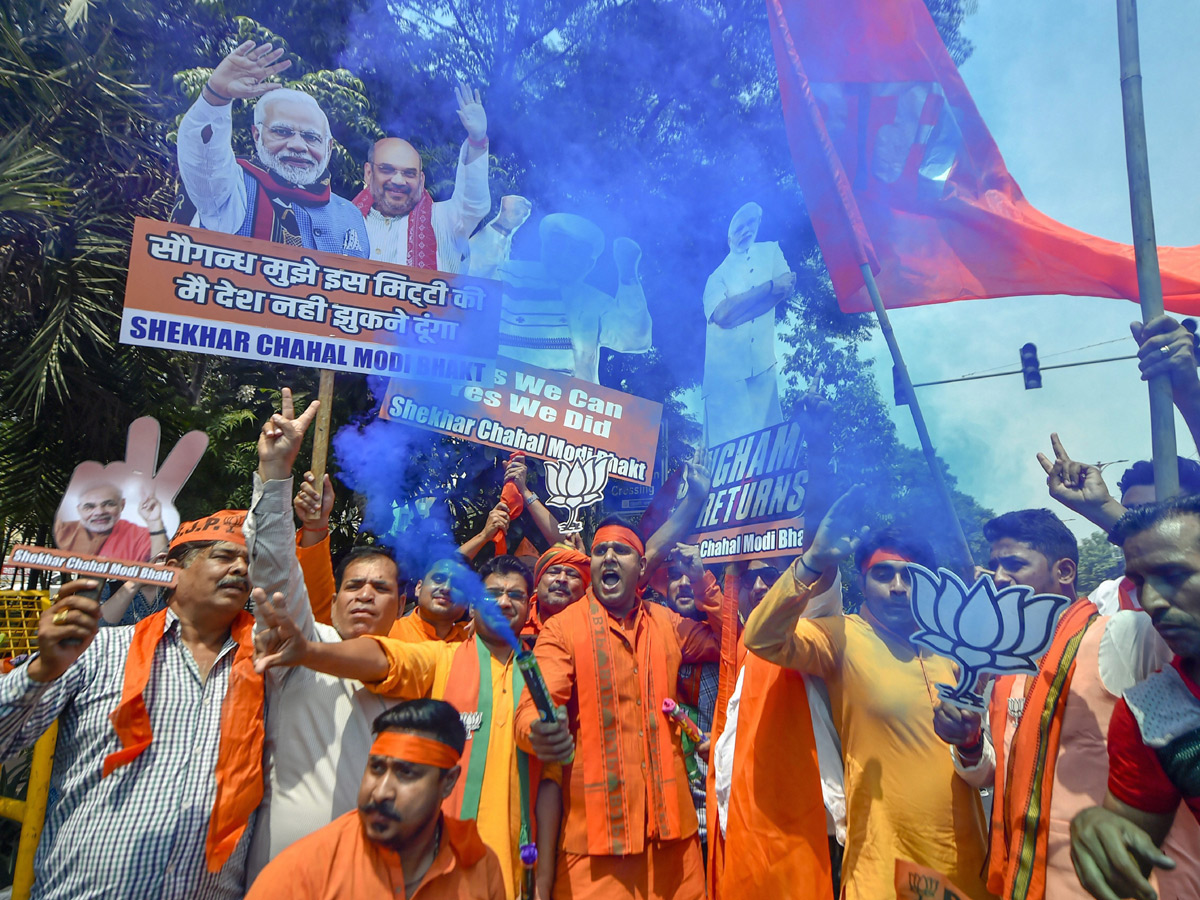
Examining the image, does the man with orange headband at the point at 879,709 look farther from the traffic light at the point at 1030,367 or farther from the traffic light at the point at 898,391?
the traffic light at the point at 1030,367

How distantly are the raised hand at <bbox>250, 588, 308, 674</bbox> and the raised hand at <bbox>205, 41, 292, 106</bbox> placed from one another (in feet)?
11.9

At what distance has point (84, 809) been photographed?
2092 mm

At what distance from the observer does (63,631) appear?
1.96 meters

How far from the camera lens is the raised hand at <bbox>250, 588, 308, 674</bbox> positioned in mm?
2143

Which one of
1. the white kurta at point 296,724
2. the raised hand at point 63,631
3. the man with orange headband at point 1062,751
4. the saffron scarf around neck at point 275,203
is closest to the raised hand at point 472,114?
the saffron scarf around neck at point 275,203

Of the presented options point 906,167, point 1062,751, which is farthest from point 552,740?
point 906,167

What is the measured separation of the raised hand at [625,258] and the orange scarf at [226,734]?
444 centimetres

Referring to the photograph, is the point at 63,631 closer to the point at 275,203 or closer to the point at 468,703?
the point at 468,703

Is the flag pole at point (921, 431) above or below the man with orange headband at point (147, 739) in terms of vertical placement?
above

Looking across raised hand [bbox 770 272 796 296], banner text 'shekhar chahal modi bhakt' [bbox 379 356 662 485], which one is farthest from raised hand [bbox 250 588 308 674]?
raised hand [bbox 770 272 796 296]

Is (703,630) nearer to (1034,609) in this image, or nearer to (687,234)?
(1034,609)

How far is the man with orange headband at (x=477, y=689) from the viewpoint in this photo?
2350 millimetres

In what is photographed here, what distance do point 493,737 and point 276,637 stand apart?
3.04 ft

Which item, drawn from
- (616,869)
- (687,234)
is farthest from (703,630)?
(687,234)
